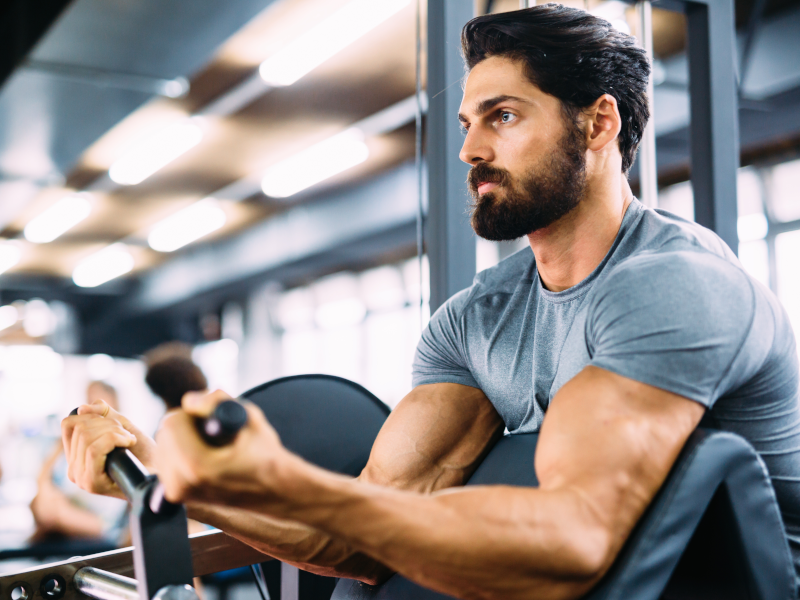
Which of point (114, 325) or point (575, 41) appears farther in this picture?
point (114, 325)

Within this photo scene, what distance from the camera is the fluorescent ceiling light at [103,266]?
8.41m

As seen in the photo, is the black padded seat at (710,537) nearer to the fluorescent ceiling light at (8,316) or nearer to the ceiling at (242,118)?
the ceiling at (242,118)

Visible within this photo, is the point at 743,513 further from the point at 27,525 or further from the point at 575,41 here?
the point at 27,525

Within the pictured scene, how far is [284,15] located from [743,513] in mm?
3097

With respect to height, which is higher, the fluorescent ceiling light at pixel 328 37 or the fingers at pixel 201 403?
the fluorescent ceiling light at pixel 328 37

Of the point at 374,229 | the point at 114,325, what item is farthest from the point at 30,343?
the point at 374,229

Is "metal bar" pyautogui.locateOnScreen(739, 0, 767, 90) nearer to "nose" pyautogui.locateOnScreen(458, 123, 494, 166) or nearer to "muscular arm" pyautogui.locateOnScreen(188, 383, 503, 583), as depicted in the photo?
"nose" pyautogui.locateOnScreen(458, 123, 494, 166)

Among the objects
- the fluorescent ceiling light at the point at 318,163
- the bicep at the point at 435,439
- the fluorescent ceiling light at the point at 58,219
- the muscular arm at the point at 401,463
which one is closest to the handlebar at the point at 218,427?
the muscular arm at the point at 401,463

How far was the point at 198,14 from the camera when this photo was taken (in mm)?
3137

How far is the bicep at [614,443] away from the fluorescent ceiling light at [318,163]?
4405 millimetres

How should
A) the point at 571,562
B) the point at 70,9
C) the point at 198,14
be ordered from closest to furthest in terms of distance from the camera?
the point at 571,562 → the point at 70,9 → the point at 198,14

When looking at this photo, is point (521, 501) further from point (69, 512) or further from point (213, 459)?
point (69, 512)

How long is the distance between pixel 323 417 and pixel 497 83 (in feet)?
2.13

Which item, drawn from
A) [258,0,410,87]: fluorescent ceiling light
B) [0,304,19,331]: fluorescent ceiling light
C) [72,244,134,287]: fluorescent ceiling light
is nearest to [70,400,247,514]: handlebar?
[258,0,410,87]: fluorescent ceiling light
